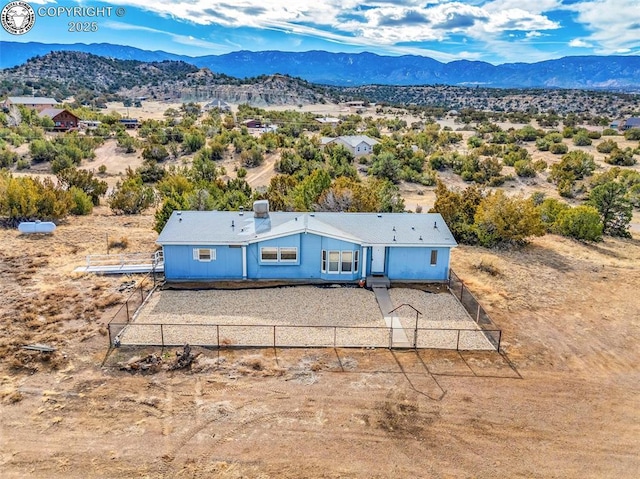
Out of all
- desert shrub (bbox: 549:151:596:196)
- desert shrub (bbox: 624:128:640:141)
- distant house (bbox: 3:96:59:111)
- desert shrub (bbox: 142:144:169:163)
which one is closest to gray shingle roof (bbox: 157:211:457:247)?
desert shrub (bbox: 549:151:596:196)

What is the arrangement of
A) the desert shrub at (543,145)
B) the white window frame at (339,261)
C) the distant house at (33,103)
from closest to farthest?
the white window frame at (339,261), the desert shrub at (543,145), the distant house at (33,103)

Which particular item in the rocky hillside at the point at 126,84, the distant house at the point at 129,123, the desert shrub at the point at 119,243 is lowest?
the desert shrub at the point at 119,243

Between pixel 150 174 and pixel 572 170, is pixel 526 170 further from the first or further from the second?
pixel 150 174

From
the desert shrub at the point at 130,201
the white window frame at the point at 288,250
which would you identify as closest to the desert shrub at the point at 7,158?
the desert shrub at the point at 130,201

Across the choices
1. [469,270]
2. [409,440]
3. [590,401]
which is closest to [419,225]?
[469,270]

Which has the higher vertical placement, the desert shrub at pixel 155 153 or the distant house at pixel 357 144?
the distant house at pixel 357 144

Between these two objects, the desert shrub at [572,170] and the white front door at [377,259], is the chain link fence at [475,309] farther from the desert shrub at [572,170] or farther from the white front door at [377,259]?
the desert shrub at [572,170]

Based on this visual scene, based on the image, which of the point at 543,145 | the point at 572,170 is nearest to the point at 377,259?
the point at 572,170

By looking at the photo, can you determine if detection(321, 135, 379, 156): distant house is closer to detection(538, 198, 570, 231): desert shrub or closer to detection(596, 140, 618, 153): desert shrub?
detection(538, 198, 570, 231): desert shrub
